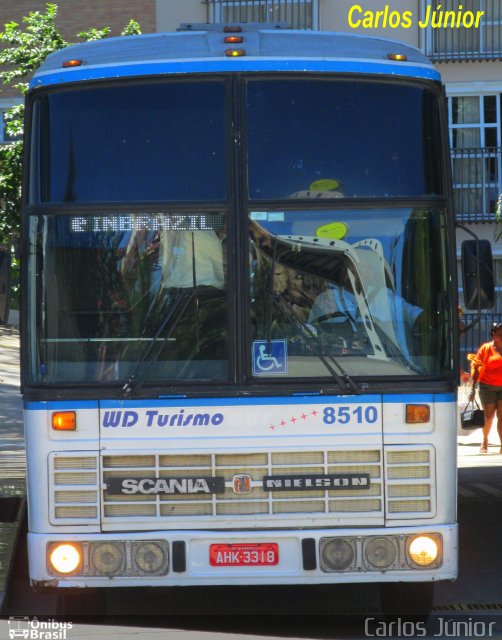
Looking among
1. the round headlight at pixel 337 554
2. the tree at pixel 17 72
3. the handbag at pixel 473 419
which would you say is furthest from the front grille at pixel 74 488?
the tree at pixel 17 72

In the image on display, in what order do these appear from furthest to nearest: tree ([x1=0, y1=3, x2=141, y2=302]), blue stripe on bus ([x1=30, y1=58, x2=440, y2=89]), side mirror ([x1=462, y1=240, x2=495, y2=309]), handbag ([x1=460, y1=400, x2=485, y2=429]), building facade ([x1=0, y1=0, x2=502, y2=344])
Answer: building facade ([x1=0, y1=0, x2=502, y2=344]) < tree ([x1=0, y1=3, x2=141, y2=302]) < handbag ([x1=460, y1=400, x2=485, y2=429]) < side mirror ([x1=462, y1=240, x2=495, y2=309]) < blue stripe on bus ([x1=30, y1=58, x2=440, y2=89])

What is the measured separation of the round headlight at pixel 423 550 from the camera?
253 inches

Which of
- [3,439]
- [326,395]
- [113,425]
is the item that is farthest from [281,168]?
[3,439]

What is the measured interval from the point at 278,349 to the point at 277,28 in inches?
100

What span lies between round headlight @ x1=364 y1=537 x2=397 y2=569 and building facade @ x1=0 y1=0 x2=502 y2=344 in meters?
21.6

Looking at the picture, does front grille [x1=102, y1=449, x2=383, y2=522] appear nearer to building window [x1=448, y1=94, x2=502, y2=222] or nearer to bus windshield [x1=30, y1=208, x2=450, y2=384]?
bus windshield [x1=30, y1=208, x2=450, y2=384]

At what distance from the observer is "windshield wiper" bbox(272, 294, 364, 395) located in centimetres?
643

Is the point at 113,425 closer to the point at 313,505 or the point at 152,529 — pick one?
the point at 152,529

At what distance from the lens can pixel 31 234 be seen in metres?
6.51

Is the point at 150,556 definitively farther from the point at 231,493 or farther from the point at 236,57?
the point at 236,57

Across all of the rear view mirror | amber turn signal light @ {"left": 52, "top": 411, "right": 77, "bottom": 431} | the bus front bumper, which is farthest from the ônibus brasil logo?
the rear view mirror

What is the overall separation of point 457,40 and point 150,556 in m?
23.6

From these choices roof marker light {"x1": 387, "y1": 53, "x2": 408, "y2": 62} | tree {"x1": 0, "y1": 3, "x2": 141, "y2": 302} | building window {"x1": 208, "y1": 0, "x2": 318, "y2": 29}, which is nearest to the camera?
roof marker light {"x1": 387, "y1": 53, "x2": 408, "y2": 62}

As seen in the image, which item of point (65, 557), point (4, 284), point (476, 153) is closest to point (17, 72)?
point (476, 153)
